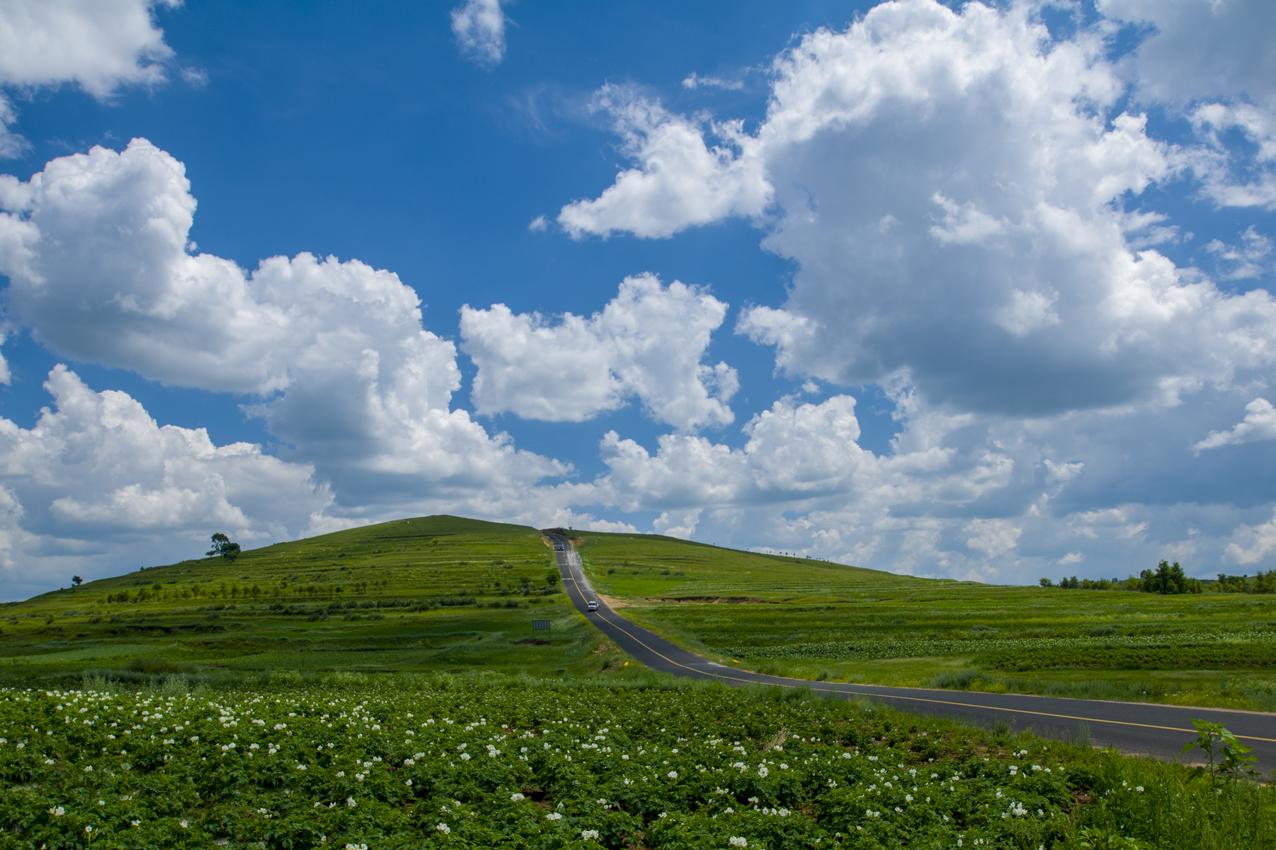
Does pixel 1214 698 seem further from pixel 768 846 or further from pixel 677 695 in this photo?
pixel 768 846

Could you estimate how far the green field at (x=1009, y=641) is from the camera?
39.8m

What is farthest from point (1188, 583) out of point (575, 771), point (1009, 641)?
point (575, 771)

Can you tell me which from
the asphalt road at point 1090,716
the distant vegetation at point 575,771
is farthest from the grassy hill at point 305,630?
the asphalt road at point 1090,716

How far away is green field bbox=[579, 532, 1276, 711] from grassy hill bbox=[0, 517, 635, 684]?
1674 centimetres

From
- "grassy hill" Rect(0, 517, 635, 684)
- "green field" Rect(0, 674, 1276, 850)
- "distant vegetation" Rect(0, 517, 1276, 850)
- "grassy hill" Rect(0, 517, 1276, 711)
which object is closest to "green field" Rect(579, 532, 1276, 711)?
"grassy hill" Rect(0, 517, 1276, 711)

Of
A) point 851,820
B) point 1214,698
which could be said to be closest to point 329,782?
point 851,820

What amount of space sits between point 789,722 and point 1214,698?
18.8 m

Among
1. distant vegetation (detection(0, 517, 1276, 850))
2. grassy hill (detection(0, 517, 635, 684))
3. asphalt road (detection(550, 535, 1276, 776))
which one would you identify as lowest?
grassy hill (detection(0, 517, 635, 684))

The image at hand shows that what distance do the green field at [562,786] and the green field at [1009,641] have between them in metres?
19.2

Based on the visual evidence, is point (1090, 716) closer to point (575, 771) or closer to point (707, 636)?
point (575, 771)

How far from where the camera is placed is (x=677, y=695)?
106 feet

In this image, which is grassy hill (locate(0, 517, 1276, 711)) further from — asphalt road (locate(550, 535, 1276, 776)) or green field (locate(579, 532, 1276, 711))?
asphalt road (locate(550, 535, 1276, 776))

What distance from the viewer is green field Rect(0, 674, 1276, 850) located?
11727 mm

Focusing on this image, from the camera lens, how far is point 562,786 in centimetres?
1502
